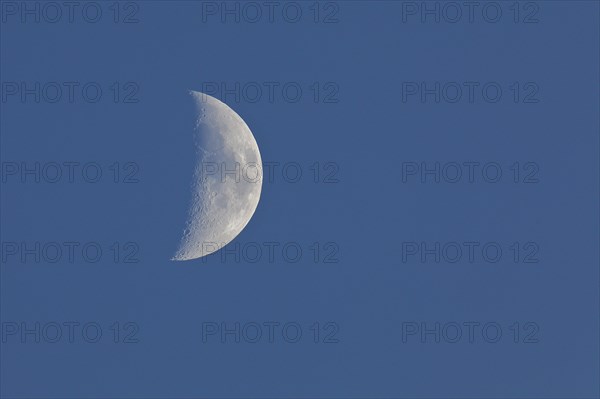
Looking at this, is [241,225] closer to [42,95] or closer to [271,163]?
[271,163]

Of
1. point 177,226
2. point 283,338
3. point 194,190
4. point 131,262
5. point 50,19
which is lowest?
point 283,338

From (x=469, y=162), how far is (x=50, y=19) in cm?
350

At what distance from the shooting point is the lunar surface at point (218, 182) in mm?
3994

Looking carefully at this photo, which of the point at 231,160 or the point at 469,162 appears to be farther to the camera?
the point at 469,162

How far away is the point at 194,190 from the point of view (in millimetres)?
4000

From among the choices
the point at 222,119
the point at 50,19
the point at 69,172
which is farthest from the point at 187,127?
the point at 50,19

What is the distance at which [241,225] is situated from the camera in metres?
4.12

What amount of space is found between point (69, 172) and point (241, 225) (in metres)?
1.37

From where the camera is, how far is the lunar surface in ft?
13.1

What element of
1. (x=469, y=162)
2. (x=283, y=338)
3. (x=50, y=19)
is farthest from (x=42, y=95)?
(x=469, y=162)

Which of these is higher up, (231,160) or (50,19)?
(50,19)

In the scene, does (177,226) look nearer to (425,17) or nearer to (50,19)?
(50,19)

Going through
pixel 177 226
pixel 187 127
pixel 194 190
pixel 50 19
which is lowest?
pixel 177 226

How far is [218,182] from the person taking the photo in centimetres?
399
